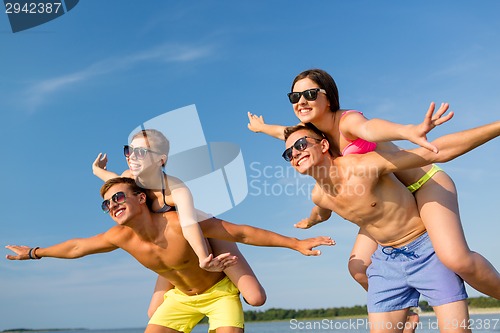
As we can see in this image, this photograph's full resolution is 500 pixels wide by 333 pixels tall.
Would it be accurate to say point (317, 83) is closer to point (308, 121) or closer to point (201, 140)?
point (308, 121)

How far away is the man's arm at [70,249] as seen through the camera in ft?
27.2

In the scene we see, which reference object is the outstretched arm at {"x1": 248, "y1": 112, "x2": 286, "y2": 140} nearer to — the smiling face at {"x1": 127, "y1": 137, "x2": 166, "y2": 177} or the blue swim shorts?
the smiling face at {"x1": 127, "y1": 137, "x2": 166, "y2": 177}

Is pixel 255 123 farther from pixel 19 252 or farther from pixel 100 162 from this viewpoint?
pixel 19 252

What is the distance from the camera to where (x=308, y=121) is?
7.04m

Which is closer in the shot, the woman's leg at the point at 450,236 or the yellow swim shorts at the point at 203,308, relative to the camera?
the woman's leg at the point at 450,236

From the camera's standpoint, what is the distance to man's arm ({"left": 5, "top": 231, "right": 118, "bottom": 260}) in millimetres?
8289

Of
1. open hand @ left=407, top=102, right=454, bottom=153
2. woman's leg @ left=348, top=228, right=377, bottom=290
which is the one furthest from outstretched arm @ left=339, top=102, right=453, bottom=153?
woman's leg @ left=348, top=228, right=377, bottom=290

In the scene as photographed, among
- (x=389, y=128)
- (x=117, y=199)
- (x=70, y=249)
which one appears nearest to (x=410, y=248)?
(x=389, y=128)

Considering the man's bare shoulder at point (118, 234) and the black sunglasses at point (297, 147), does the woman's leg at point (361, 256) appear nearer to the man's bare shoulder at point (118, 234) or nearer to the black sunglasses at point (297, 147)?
the black sunglasses at point (297, 147)

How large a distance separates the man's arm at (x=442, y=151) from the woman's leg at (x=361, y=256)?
1431mm

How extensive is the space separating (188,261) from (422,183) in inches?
122

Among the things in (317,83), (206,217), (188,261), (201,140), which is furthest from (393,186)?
(201,140)

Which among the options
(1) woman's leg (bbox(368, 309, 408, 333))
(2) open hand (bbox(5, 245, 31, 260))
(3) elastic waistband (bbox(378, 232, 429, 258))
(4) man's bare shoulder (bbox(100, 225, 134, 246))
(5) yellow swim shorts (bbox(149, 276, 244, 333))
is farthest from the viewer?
(2) open hand (bbox(5, 245, 31, 260))

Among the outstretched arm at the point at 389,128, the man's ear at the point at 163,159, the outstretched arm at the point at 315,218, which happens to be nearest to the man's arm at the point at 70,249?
the man's ear at the point at 163,159
